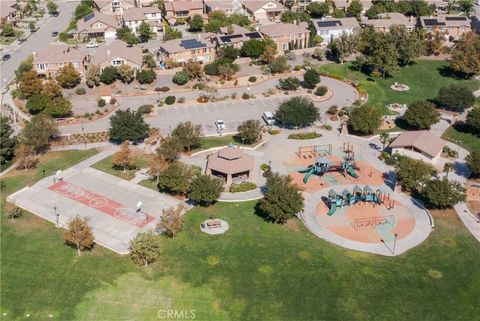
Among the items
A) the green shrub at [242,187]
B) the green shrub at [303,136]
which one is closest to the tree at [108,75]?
the green shrub at [303,136]

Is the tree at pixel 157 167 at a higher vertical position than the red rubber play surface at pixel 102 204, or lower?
higher

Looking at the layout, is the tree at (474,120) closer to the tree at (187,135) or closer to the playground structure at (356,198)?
the playground structure at (356,198)

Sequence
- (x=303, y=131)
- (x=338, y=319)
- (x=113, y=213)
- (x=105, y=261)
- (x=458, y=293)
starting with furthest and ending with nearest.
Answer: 1. (x=303, y=131)
2. (x=113, y=213)
3. (x=105, y=261)
4. (x=458, y=293)
5. (x=338, y=319)

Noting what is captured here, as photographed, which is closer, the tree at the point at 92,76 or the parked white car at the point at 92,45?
the tree at the point at 92,76

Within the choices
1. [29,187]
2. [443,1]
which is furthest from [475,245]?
[443,1]

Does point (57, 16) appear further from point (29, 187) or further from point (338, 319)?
point (338, 319)

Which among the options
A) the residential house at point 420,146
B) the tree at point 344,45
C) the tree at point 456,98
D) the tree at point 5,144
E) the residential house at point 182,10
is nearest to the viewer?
the tree at point 5,144
